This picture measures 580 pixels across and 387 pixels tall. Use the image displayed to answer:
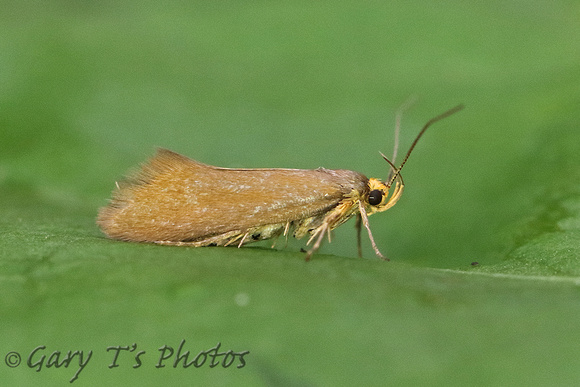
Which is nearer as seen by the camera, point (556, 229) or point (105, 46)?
point (556, 229)

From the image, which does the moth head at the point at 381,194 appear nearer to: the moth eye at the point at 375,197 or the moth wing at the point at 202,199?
the moth eye at the point at 375,197

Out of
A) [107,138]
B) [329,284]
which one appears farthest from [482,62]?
[329,284]

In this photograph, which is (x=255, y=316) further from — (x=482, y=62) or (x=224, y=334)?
(x=482, y=62)

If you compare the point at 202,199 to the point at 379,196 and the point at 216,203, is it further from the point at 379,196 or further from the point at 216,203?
the point at 379,196

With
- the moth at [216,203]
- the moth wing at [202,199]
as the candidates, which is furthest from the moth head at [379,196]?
the moth wing at [202,199]

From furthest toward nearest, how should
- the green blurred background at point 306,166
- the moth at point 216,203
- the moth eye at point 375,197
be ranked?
the moth eye at point 375,197 → the moth at point 216,203 → the green blurred background at point 306,166

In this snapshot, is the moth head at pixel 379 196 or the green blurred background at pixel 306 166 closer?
the green blurred background at pixel 306 166

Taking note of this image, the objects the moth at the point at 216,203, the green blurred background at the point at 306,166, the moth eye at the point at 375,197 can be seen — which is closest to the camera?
the green blurred background at the point at 306,166

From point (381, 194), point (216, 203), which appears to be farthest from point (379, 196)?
point (216, 203)

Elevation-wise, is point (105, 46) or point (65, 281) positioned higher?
point (105, 46)
